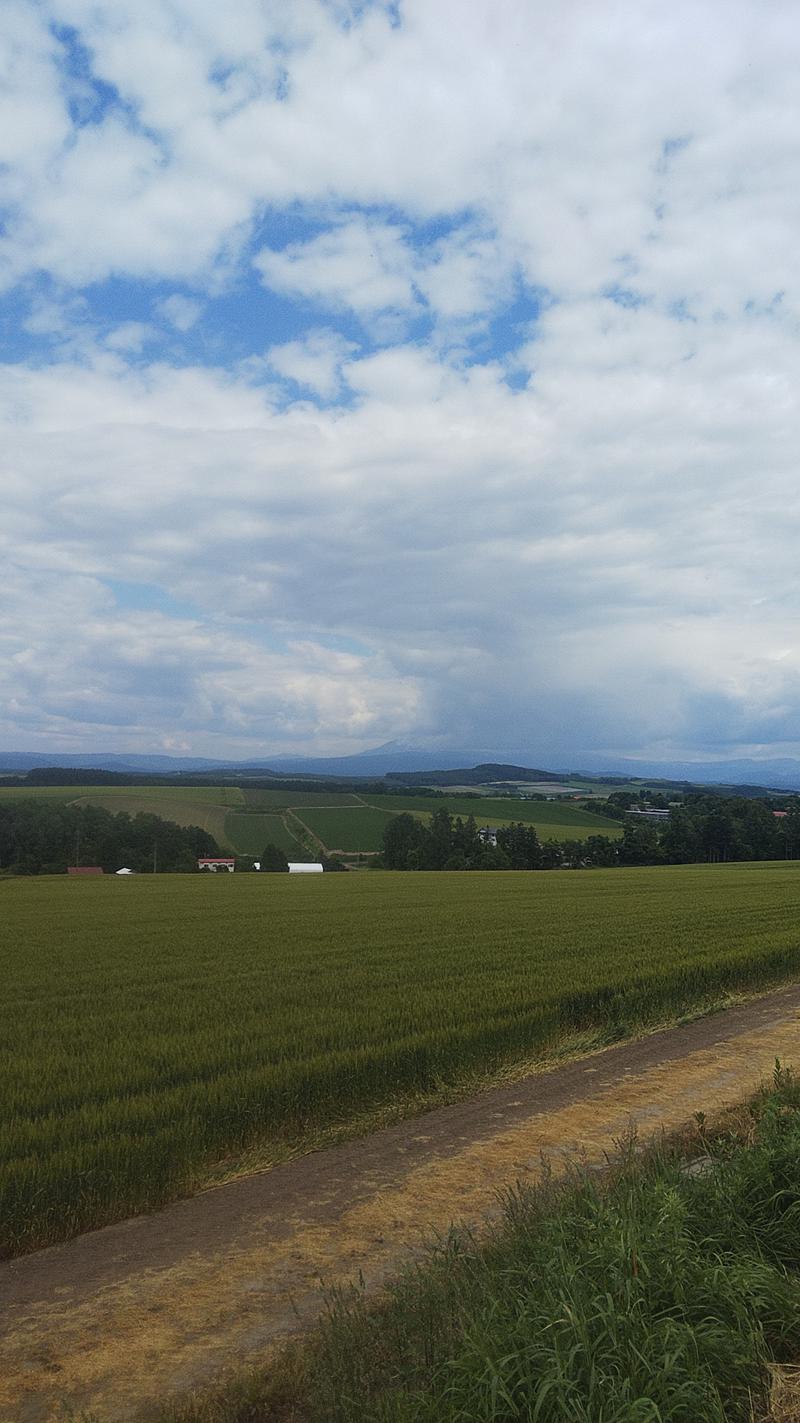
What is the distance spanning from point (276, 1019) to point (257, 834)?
11207cm

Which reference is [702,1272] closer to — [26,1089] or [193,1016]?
[26,1089]

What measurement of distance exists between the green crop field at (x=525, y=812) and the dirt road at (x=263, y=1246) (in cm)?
10193

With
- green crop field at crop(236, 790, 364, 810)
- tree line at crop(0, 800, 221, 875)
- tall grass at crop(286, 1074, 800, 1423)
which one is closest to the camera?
tall grass at crop(286, 1074, 800, 1423)

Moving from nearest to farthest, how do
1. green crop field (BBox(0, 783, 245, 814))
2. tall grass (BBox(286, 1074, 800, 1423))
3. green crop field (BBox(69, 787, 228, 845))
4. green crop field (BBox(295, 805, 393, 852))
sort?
tall grass (BBox(286, 1074, 800, 1423)), green crop field (BBox(295, 805, 393, 852)), green crop field (BBox(69, 787, 228, 845)), green crop field (BBox(0, 783, 245, 814))

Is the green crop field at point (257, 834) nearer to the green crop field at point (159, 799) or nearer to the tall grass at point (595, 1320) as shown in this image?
the green crop field at point (159, 799)

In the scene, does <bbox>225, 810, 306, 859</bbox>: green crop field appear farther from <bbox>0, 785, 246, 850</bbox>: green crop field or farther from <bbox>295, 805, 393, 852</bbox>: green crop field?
<bbox>295, 805, 393, 852</bbox>: green crop field

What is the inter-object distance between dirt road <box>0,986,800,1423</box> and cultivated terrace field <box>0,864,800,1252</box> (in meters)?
0.56

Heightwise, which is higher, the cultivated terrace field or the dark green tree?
the cultivated terrace field

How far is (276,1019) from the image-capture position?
11.9 metres

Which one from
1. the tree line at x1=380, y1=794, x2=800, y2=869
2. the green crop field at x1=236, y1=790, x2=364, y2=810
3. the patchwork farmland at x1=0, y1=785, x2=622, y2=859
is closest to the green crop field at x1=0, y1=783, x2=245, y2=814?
the patchwork farmland at x1=0, y1=785, x2=622, y2=859

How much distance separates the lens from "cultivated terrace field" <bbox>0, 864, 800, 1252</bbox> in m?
7.16

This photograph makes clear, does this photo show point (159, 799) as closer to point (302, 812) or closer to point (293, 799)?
point (302, 812)

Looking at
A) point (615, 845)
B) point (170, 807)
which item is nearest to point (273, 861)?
point (170, 807)

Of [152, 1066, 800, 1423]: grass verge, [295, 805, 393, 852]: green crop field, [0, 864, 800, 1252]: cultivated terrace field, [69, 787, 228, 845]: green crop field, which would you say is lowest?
[295, 805, 393, 852]: green crop field
